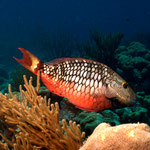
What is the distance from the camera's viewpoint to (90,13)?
122 metres

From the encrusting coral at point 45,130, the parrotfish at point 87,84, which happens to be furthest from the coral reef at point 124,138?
the parrotfish at point 87,84

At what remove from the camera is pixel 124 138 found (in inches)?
45.1

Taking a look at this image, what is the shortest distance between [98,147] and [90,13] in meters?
132

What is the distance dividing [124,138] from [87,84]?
3.64 ft

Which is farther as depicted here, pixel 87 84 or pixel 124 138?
pixel 87 84

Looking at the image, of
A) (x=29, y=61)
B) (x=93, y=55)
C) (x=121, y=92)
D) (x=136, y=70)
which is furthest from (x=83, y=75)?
(x=93, y=55)

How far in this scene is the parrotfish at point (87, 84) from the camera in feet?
7.02

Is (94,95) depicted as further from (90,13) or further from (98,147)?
(90,13)

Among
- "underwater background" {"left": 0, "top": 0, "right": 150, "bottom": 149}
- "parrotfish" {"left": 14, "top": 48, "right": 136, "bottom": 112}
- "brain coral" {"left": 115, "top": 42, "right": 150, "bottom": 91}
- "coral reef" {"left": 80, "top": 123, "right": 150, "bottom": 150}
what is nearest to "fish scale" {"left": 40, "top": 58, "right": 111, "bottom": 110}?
"parrotfish" {"left": 14, "top": 48, "right": 136, "bottom": 112}

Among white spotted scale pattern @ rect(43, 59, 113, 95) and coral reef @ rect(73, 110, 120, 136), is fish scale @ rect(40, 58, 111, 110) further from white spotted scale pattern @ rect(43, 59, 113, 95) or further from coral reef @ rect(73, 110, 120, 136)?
coral reef @ rect(73, 110, 120, 136)

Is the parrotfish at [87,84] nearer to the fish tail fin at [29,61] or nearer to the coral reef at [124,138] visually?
the fish tail fin at [29,61]

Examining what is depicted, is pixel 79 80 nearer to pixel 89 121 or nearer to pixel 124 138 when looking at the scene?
pixel 124 138

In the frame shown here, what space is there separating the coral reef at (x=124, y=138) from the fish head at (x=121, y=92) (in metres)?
0.94

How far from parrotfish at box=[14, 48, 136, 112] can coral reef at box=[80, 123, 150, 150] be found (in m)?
0.92
